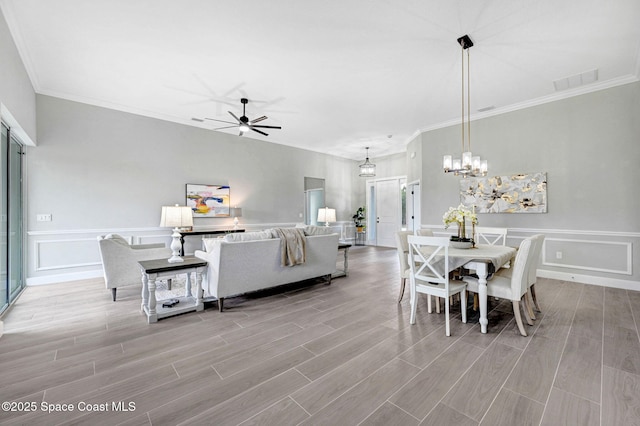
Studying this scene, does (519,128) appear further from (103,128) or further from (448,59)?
(103,128)

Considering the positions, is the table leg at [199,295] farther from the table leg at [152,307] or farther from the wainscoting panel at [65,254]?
the wainscoting panel at [65,254]

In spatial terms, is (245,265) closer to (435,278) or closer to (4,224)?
(435,278)

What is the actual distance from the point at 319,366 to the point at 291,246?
1878 millimetres

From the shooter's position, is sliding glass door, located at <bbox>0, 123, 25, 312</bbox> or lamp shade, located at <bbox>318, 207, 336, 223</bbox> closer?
sliding glass door, located at <bbox>0, 123, 25, 312</bbox>

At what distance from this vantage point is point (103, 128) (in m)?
5.02

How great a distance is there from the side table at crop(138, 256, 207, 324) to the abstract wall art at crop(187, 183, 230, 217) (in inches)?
115

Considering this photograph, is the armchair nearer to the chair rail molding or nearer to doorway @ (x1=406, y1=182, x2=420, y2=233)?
the chair rail molding

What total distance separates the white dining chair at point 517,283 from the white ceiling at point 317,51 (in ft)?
7.54

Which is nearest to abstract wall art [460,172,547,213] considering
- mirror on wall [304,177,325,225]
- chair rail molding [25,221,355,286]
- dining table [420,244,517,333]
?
dining table [420,244,517,333]

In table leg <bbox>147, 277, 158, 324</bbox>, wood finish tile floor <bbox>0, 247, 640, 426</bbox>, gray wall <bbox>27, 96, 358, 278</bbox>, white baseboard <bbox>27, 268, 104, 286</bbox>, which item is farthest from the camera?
gray wall <bbox>27, 96, 358, 278</bbox>

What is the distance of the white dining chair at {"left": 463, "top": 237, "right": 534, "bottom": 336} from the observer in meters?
2.56

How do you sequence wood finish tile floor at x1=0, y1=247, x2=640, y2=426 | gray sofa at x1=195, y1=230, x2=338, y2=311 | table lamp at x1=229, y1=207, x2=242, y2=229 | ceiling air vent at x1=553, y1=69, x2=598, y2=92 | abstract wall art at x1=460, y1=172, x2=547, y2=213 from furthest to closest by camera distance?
table lamp at x1=229, y1=207, x2=242, y2=229 → abstract wall art at x1=460, y1=172, x2=547, y2=213 → ceiling air vent at x1=553, y1=69, x2=598, y2=92 → gray sofa at x1=195, y1=230, x2=338, y2=311 → wood finish tile floor at x1=0, y1=247, x2=640, y2=426

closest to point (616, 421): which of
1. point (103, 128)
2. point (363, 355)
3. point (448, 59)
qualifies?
point (363, 355)

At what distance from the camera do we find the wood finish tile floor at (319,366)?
162 centimetres
